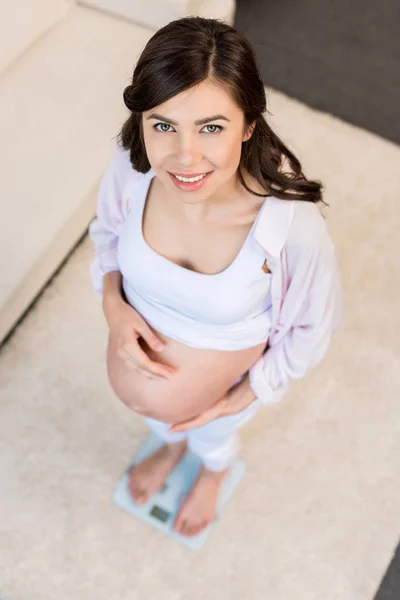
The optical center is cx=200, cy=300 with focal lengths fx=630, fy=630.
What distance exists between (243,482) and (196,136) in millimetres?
962

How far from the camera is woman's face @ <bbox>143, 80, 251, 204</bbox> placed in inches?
26.8

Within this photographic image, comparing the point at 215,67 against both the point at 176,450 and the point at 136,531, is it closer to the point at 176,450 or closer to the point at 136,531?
the point at 176,450

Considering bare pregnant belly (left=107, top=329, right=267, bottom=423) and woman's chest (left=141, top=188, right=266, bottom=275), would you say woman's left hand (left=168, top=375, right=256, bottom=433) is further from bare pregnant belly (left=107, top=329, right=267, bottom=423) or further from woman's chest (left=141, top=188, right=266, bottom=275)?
woman's chest (left=141, top=188, right=266, bottom=275)

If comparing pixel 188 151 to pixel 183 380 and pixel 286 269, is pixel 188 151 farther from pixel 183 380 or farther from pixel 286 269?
pixel 183 380

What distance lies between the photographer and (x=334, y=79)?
80.4 inches

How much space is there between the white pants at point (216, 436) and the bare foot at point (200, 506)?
4 centimetres

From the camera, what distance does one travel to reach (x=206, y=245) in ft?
2.99

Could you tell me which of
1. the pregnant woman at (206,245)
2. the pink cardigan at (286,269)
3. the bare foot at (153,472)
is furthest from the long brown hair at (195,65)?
the bare foot at (153,472)

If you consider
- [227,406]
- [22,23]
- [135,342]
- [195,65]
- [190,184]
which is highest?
[195,65]

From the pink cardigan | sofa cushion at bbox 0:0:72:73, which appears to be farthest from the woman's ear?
sofa cushion at bbox 0:0:72:73

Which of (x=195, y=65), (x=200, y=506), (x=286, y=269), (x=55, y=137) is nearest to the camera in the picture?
(x=195, y=65)

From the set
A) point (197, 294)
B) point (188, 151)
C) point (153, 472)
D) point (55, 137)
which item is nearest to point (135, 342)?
point (197, 294)

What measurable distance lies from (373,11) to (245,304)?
1733 millimetres

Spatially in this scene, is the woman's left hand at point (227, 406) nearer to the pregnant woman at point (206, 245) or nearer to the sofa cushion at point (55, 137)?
the pregnant woman at point (206, 245)
